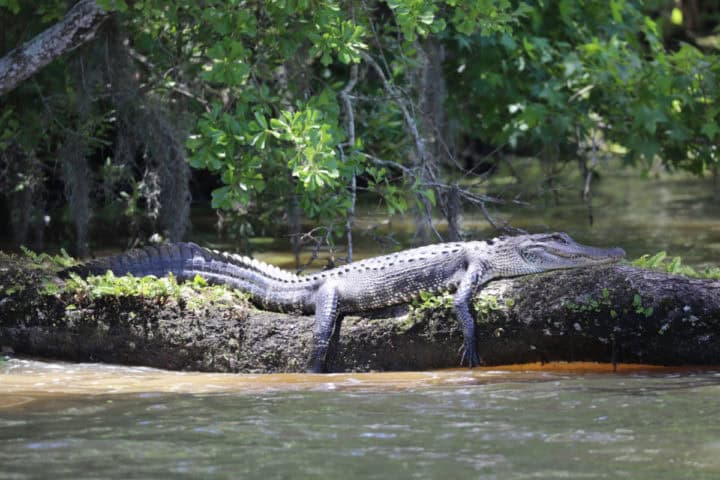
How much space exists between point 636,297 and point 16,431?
162 inches

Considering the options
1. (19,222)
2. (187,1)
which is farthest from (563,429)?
(19,222)

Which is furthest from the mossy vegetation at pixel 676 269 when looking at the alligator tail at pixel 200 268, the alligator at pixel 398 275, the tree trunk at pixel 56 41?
the tree trunk at pixel 56 41

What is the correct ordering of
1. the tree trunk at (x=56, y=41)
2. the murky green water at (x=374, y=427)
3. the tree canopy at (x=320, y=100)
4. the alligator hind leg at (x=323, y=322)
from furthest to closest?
1. the tree trunk at (x=56, y=41)
2. the tree canopy at (x=320, y=100)
3. the alligator hind leg at (x=323, y=322)
4. the murky green water at (x=374, y=427)

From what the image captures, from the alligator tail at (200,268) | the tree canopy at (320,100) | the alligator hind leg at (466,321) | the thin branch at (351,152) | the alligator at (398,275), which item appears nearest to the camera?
the alligator hind leg at (466,321)

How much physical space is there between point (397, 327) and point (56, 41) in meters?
4.09

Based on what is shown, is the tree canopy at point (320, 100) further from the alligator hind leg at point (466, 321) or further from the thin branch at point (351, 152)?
the alligator hind leg at point (466, 321)

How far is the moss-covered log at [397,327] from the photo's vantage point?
7465mm

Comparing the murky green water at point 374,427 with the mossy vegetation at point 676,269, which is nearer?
→ the murky green water at point 374,427

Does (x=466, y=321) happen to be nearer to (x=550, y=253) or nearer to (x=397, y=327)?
(x=397, y=327)

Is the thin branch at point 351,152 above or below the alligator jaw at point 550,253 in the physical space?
above

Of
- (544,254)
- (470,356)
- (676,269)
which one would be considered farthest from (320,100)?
(676,269)

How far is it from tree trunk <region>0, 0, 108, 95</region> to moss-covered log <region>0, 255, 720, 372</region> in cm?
198

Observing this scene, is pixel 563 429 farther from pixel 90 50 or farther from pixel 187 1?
pixel 90 50

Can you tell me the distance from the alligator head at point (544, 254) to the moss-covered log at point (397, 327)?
339 millimetres
